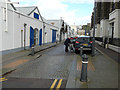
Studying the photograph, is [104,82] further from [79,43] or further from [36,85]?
[79,43]

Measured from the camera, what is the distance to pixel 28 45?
1706 cm

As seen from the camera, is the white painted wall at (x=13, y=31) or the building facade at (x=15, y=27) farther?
the white painted wall at (x=13, y=31)

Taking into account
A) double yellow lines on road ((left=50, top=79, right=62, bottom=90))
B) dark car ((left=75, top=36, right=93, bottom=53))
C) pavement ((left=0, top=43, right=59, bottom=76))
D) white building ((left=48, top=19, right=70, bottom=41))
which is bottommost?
double yellow lines on road ((left=50, top=79, right=62, bottom=90))

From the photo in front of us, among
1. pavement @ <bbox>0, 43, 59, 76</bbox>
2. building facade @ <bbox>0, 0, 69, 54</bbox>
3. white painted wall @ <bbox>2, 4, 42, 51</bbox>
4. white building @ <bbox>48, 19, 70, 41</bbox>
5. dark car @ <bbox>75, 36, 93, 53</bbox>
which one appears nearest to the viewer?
A: pavement @ <bbox>0, 43, 59, 76</bbox>

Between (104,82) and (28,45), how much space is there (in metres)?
13.0

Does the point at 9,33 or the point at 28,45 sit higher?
the point at 9,33

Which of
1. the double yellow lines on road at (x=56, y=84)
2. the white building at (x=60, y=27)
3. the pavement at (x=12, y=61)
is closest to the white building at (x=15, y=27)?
the pavement at (x=12, y=61)

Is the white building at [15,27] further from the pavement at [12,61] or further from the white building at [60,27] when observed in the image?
the white building at [60,27]

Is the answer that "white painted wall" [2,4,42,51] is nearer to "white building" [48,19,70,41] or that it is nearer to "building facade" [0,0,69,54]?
"building facade" [0,0,69,54]

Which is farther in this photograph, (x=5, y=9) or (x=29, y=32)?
Answer: (x=29, y=32)

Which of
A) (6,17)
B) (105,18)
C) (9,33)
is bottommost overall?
(9,33)

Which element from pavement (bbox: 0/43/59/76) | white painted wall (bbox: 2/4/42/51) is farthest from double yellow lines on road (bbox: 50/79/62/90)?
white painted wall (bbox: 2/4/42/51)

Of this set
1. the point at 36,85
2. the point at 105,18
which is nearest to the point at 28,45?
the point at 36,85

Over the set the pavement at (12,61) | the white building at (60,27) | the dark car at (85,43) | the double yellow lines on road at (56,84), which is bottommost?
the double yellow lines on road at (56,84)
